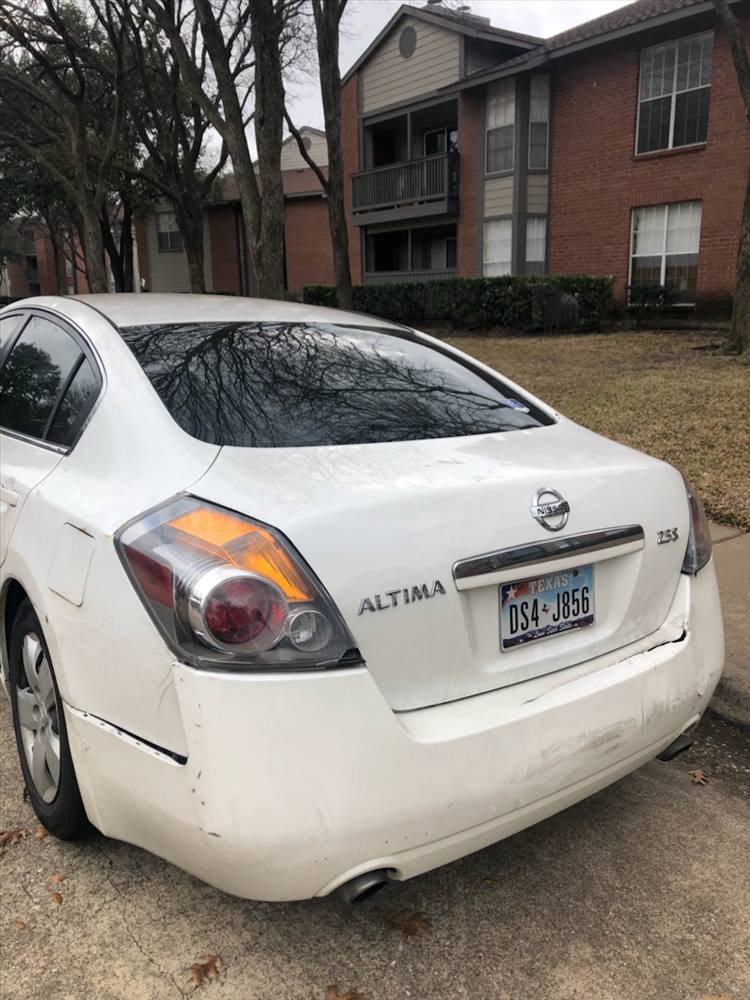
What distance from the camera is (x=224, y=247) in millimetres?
33844

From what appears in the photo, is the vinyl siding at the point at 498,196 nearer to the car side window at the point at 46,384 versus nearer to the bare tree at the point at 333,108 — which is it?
the bare tree at the point at 333,108

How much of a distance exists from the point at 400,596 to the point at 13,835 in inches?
63.4

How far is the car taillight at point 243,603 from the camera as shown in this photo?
179 centimetres

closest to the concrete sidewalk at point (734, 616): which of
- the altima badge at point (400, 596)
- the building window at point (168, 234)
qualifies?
the altima badge at point (400, 596)

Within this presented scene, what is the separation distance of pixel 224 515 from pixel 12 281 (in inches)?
2447

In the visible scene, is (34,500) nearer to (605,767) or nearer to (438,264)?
(605,767)

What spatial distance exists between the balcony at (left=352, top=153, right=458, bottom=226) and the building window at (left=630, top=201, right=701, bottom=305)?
573cm

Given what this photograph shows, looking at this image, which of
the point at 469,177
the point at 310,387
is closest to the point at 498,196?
the point at 469,177

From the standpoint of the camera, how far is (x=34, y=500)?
246 centimetres

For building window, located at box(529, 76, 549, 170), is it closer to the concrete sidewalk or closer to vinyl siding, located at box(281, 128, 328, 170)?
vinyl siding, located at box(281, 128, 328, 170)

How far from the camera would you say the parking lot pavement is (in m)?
2.03

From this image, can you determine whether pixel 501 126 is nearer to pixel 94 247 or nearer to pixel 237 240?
pixel 94 247

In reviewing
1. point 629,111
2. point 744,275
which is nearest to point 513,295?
point 629,111

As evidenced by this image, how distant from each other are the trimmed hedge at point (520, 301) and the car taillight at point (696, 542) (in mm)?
15165
